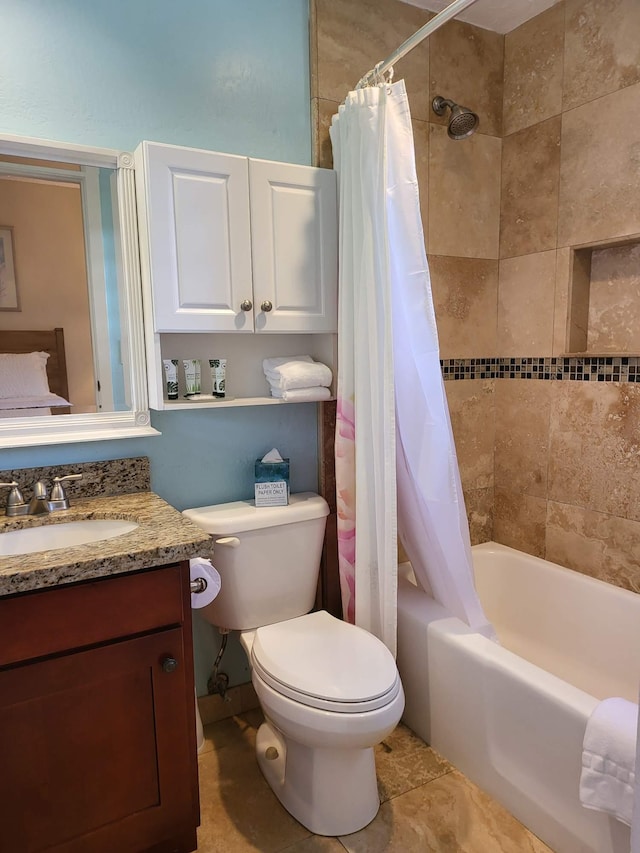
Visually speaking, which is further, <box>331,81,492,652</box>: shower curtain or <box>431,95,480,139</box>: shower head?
<box>431,95,480,139</box>: shower head

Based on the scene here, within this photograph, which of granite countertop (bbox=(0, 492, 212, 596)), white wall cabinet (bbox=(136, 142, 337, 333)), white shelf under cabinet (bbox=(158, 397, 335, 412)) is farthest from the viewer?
white shelf under cabinet (bbox=(158, 397, 335, 412))

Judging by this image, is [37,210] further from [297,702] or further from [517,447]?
[517,447]

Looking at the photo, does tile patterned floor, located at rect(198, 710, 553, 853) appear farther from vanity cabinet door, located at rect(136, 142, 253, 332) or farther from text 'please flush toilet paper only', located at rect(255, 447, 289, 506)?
vanity cabinet door, located at rect(136, 142, 253, 332)

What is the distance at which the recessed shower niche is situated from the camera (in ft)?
6.19

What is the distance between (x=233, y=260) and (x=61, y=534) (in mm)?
920

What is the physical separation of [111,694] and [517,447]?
1.77m

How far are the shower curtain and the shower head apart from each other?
45cm

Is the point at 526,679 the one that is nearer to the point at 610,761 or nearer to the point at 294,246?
the point at 610,761

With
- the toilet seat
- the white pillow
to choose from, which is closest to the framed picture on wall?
the white pillow

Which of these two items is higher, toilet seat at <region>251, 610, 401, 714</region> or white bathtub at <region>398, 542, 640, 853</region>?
toilet seat at <region>251, 610, 401, 714</region>

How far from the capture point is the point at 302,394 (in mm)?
1819

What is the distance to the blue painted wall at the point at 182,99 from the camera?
150 centimetres

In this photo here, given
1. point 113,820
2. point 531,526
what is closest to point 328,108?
point 531,526

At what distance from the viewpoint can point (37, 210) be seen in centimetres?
152
